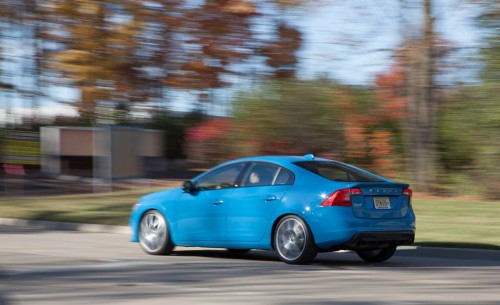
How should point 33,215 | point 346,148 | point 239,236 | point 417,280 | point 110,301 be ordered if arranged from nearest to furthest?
1. point 110,301
2. point 417,280
3. point 239,236
4. point 33,215
5. point 346,148

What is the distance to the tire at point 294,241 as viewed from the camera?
11.2 m

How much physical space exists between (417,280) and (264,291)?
2018 mm

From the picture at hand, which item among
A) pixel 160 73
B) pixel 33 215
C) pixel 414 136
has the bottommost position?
pixel 33 215

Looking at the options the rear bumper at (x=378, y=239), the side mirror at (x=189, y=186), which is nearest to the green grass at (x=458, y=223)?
the rear bumper at (x=378, y=239)

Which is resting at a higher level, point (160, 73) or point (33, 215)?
point (160, 73)

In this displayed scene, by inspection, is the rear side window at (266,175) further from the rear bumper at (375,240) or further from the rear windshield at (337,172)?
the rear bumper at (375,240)

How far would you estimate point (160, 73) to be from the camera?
2925 centimetres

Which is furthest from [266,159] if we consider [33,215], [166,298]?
[33,215]

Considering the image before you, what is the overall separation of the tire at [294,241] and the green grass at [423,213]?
11.0ft

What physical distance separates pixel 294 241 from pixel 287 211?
15.7 inches

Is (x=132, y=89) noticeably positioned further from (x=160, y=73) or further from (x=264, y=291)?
(x=264, y=291)

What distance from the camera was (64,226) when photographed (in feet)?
60.8

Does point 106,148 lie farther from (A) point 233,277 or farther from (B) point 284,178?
(A) point 233,277

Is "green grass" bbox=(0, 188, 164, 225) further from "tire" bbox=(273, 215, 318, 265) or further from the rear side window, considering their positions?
"tire" bbox=(273, 215, 318, 265)
